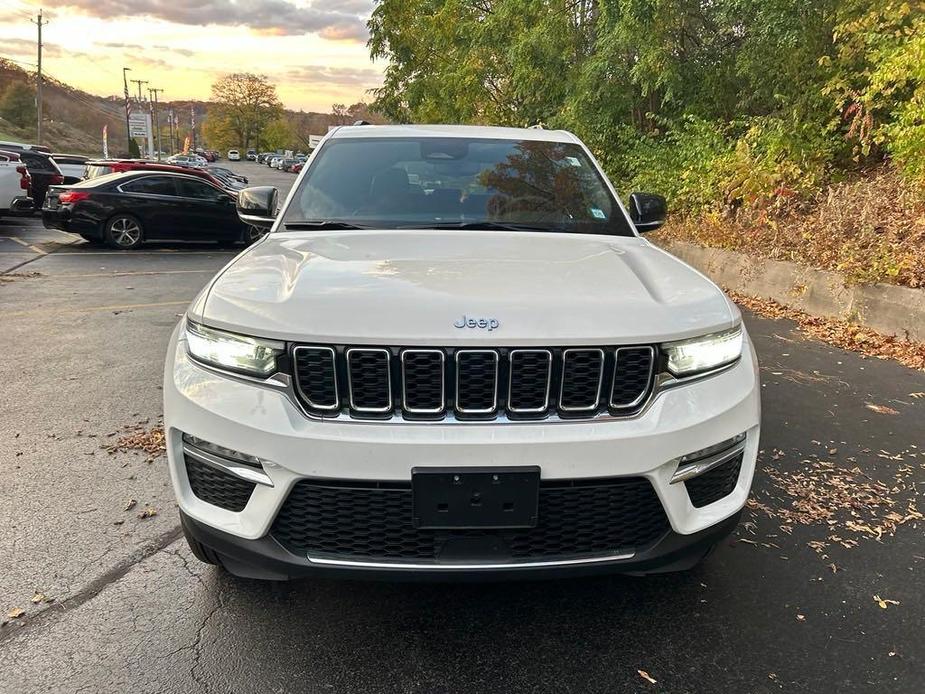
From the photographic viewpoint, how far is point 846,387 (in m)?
5.18

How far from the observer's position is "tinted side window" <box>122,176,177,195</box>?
13195 millimetres

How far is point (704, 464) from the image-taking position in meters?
2.20

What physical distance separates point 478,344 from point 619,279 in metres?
0.67

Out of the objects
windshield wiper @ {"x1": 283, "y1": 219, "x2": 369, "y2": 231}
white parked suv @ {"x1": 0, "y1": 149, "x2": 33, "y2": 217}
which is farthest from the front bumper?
white parked suv @ {"x1": 0, "y1": 149, "x2": 33, "y2": 217}

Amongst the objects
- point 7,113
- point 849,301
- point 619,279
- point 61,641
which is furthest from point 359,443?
point 7,113

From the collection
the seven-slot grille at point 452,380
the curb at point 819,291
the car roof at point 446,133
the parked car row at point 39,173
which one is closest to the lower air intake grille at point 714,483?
the seven-slot grille at point 452,380

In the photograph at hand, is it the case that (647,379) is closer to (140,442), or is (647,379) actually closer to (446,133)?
(446,133)

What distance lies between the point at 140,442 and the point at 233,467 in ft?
7.35

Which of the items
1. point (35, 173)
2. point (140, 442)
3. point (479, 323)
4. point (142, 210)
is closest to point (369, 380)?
point (479, 323)

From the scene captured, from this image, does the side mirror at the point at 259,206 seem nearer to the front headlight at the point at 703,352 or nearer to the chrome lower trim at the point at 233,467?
the chrome lower trim at the point at 233,467

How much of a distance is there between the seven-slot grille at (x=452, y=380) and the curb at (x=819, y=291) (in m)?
5.30

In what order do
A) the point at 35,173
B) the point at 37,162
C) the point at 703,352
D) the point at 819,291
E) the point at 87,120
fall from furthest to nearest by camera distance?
the point at 87,120 < the point at 37,162 < the point at 35,173 < the point at 819,291 < the point at 703,352

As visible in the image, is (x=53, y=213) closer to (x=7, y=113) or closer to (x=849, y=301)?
(x=849, y=301)

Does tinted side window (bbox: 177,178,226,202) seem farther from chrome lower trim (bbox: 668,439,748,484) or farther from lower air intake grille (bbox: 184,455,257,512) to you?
chrome lower trim (bbox: 668,439,748,484)
